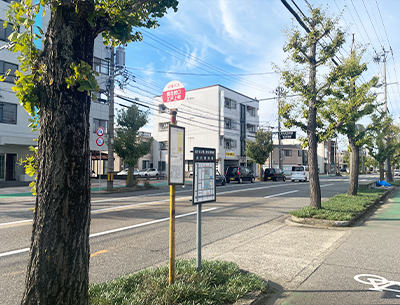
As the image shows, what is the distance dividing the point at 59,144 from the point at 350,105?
46.4 ft

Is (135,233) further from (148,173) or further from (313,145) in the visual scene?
(148,173)

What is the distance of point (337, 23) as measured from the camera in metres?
11.0

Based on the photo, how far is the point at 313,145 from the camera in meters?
11.2

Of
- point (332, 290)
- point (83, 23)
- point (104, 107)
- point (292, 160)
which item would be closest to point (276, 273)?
point (332, 290)

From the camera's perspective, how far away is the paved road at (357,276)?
4090 millimetres

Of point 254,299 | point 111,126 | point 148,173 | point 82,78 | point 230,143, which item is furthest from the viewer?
point 230,143

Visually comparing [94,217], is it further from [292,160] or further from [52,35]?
[292,160]

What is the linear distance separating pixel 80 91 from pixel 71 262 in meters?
1.57

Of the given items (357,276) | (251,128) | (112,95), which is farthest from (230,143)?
(357,276)

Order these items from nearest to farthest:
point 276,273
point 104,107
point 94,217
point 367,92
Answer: point 276,273 < point 94,217 < point 367,92 < point 104,107

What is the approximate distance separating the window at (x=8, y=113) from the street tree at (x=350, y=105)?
23.7 meters

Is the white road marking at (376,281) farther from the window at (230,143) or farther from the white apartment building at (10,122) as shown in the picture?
the window at (230,143)

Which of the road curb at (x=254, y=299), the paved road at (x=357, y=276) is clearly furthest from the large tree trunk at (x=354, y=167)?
the road curb at (x=254, y=299)

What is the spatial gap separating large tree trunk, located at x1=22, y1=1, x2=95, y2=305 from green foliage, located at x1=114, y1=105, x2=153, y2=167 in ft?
66.6
